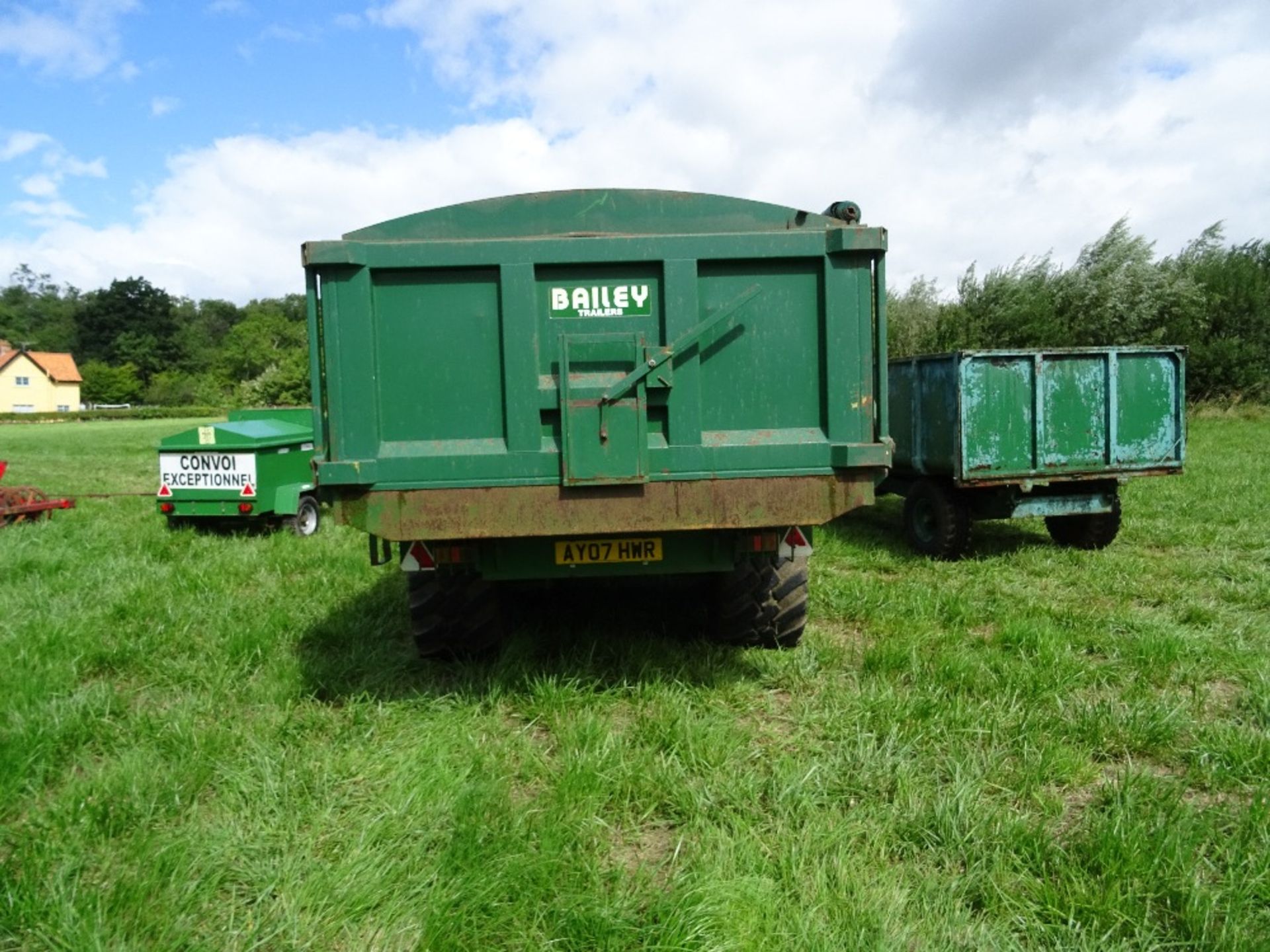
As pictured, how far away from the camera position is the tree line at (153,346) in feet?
259

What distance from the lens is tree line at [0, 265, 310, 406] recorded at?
78938 millimetres

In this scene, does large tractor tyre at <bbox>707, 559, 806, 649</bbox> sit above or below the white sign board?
below

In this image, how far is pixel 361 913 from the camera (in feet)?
9.02

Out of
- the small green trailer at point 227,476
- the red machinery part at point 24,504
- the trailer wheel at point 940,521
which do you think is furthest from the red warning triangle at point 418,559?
the red machinery part at point 24,504

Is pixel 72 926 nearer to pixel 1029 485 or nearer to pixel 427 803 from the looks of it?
pixel 427 803

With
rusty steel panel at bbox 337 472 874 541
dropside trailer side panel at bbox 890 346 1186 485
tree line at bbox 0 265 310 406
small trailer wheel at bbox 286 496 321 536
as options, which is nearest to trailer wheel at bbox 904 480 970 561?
dropside trailer side panel at bbox 890 346 1186 485

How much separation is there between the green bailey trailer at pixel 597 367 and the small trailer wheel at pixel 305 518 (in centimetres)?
659

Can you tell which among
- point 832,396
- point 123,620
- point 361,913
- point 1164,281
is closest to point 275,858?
point 361,913

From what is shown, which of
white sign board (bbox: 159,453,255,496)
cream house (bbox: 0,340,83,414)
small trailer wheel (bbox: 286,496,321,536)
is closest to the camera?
white sign board (bbox: 159,453,255,496)

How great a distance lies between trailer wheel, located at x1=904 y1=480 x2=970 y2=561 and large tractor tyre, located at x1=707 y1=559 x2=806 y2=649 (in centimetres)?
357

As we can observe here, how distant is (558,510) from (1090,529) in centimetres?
652

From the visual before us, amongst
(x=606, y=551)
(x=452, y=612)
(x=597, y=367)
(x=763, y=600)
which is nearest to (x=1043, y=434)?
(x=763, y=600)

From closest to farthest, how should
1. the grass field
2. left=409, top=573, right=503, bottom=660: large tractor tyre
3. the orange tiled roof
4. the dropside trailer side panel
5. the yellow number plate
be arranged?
1. the grass field
2. the yellow number plate
3. left=409, top=573, right=503, bottom=660: large tractor tyre
4. the dropside trailer side panel
5. the orange tiled roof

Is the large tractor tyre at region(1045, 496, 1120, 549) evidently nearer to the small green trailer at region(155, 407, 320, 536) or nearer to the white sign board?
the small green trailer at region(155, 407, 320, 536)
